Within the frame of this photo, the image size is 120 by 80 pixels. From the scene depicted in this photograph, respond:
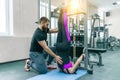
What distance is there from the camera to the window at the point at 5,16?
5.02 meters

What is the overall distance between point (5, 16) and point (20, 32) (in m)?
0.77

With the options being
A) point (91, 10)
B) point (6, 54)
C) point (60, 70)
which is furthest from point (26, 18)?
point (91, 10)

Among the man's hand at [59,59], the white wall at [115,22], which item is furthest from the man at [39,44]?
the white wall at [115,22]

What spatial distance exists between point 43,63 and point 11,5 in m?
2.71

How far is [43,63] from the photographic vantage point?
348 centimetres

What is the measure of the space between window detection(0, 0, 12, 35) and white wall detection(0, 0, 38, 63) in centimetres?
17

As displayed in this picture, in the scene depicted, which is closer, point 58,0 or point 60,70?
point 60,70

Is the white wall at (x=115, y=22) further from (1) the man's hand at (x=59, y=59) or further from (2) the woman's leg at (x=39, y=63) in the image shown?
(1) the man's hand at (x=59, y=59)

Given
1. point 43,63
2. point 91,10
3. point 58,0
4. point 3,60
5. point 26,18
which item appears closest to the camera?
point 43,63

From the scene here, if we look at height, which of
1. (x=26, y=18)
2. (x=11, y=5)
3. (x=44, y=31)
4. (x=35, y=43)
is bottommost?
(x=35, y=43)

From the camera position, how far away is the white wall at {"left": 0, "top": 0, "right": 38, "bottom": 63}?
4809 mm

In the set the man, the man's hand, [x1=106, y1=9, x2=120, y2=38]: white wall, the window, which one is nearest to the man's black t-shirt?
the man

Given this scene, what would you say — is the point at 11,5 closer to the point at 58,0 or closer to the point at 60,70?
the point at 58,0

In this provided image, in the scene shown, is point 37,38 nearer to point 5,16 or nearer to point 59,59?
point 59,59
